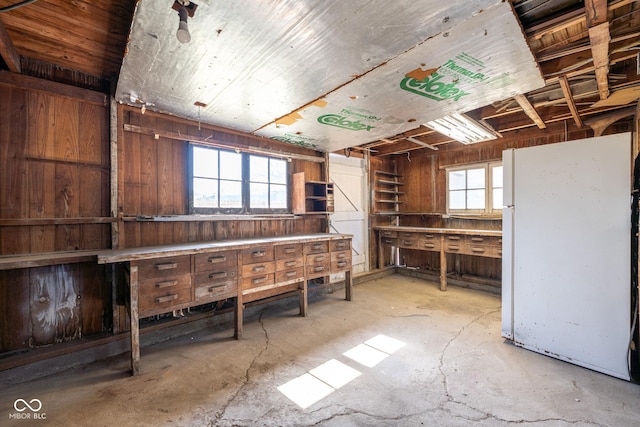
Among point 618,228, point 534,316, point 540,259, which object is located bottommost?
point 534,316

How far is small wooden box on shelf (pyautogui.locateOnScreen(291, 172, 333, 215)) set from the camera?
3717 mm

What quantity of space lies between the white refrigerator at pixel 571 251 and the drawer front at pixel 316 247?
193cm

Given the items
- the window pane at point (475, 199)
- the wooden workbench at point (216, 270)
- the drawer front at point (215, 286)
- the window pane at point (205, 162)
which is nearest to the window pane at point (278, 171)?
the window pane at point (205, 162)

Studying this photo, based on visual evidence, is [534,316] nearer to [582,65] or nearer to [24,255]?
[582,65]

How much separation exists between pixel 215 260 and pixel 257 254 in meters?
0.44

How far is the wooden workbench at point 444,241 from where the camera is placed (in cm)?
370

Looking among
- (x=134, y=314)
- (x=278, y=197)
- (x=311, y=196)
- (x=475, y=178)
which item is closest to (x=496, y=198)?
(x=475, y=178)

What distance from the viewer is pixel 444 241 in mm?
4164

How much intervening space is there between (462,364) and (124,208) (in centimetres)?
330

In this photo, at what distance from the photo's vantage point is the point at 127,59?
1771 millimetres

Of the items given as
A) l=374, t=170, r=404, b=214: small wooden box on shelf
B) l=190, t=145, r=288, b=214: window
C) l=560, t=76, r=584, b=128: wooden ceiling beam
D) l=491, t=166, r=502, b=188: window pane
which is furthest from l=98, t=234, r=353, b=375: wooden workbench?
l=491, t=166, r=502, b=188: window pane

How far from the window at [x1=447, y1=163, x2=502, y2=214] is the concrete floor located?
7.66ft

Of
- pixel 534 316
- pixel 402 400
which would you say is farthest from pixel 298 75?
pixel 534 316

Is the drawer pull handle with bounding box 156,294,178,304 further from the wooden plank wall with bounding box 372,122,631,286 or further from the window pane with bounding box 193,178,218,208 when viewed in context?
the wooden plank wall with bounding box 372,122,631,286
